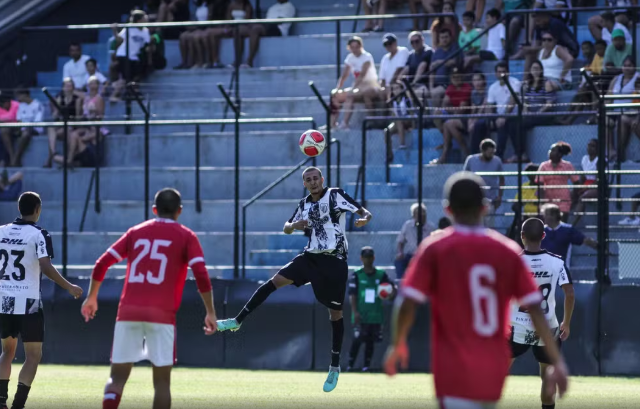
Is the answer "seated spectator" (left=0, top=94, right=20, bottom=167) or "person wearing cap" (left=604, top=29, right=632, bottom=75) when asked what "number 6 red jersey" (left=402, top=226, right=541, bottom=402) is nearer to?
"person wearing cap" (left=604, top=29, right=632, bottom=75)

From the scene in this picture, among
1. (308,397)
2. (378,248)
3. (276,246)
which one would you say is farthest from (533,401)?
(276,246)

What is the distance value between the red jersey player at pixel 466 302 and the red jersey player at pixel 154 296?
9.46 ft

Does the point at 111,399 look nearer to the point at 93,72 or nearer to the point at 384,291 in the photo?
the point at 384,291

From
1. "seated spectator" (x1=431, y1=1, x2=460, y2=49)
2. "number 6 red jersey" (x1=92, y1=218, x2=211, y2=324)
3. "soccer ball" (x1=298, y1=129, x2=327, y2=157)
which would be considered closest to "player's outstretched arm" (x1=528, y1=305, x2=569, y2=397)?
"number 6 red jersey" (x1=92, y1=218, x2=211, y2=324)

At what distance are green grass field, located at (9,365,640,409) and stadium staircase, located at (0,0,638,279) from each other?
11.0 ft

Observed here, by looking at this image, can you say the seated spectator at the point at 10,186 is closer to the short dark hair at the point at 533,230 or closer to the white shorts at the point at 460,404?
the short dark hair at the point at 533,230

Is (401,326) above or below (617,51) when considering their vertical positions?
below

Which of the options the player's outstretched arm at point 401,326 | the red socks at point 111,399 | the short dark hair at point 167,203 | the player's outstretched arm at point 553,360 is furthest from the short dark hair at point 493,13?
the player's outstretched arm at point 401,326

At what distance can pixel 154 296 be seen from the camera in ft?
31.9

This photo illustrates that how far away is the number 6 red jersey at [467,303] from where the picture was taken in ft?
23.4

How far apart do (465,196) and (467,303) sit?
59cm

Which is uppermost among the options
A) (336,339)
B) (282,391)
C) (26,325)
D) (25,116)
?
(25,116)

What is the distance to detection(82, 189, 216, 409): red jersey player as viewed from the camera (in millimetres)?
9719

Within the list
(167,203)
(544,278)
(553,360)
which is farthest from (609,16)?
(553,360)
